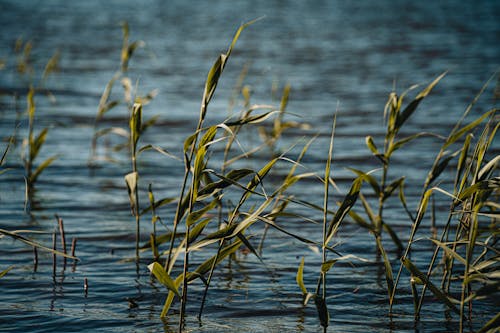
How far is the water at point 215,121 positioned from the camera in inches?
158

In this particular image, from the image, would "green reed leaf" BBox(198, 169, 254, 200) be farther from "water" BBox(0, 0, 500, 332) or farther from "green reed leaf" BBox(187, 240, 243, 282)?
"water" BBox(0, 0, 500, 332)

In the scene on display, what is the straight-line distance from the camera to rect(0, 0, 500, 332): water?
4020 mm

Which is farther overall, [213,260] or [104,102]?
[104,102]

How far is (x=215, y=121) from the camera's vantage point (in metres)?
9.51

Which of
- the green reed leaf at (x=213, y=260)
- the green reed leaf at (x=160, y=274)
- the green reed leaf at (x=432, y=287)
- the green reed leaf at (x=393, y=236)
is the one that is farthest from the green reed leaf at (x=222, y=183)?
the green reed leaf at (x=393, y=236)

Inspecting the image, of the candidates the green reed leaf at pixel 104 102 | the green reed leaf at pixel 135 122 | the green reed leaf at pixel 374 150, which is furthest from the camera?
the green reed leaf at pixel 104 102

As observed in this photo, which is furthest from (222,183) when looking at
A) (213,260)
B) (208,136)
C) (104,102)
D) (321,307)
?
(104,102)

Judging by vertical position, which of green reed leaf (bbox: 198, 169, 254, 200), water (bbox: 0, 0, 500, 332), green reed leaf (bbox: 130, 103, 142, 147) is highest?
green reed leaf (bbox: 130, 103, 142, 147)

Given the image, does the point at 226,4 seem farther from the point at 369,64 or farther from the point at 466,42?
the point at 369,64

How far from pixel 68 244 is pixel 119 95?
6915 mm

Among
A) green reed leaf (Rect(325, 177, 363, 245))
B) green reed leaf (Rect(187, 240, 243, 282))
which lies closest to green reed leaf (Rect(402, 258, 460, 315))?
green reed leaf (Rect(325, 177, 363, 245))

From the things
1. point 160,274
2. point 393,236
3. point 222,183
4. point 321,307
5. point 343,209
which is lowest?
point 393,236

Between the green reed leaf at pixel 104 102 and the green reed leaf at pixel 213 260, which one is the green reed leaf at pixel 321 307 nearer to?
the green reed leaf at pixel 213 260

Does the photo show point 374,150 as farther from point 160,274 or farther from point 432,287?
point 160,274
